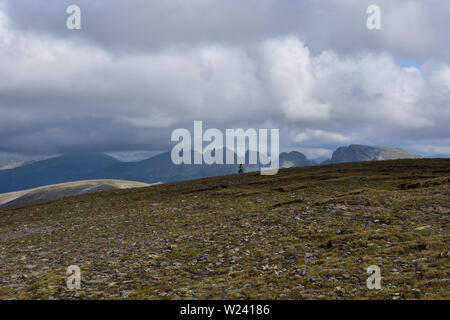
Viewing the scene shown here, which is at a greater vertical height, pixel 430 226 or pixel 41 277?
pixel 430 226

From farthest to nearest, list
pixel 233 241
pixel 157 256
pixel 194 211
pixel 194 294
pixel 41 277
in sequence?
1. pixel 194 211
2. pixel 233 241
3. pixel 157 256
4. pixel 41 277
5. pixel 194 294

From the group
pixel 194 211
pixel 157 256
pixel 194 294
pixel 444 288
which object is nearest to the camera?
pixel 444 288

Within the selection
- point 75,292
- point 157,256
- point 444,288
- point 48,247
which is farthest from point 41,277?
point 444,288

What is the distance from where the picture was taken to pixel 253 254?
1927cm

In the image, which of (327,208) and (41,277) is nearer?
(41,277)

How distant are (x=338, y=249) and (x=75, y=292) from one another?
524 inches

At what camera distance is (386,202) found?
99.9 feet

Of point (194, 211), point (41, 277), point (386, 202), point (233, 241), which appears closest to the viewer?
point (41, 277)

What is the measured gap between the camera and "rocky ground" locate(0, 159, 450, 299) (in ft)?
45.0

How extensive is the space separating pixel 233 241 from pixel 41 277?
1129cm

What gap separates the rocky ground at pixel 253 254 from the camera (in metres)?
13.7
